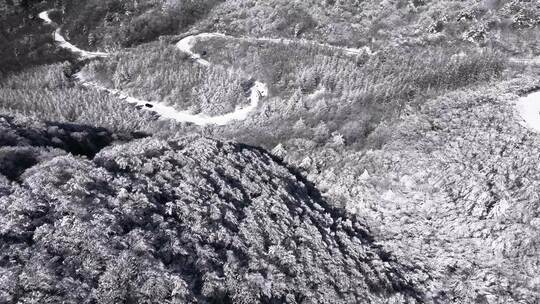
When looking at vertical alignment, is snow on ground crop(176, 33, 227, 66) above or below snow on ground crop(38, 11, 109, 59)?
above

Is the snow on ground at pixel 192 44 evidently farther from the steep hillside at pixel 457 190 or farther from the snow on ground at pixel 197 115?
the steep hillside at pixel 457 190

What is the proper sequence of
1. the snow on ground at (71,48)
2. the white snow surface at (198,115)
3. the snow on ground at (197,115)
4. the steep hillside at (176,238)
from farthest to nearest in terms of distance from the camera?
the snow on ground at (71,48), the white snow surface at (198,115), the snow on ground at (197,115), the steep hillside at (176,238)

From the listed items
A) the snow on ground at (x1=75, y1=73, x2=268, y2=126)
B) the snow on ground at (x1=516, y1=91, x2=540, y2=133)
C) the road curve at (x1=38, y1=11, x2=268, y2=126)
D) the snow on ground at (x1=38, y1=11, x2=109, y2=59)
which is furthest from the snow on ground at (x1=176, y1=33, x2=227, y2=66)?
the snow on ground at (x1=516, y1=91, x2=540, y2=133)

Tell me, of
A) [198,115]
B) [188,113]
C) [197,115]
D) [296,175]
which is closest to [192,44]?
Answer: [188,113]

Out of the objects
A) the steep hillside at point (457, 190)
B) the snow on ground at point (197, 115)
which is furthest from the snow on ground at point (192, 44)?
the steep hillside at point (457, 190)

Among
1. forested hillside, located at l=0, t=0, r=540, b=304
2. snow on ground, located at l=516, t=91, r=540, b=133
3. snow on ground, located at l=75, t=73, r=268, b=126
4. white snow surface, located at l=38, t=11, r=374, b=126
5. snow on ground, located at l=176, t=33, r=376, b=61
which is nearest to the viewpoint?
forested hillside, located at l=0, t=0, r=540, b=304

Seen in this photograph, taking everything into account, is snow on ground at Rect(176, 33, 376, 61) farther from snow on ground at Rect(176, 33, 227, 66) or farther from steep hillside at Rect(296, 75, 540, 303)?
steep hillside at Rect(296, 75, 540, 303)
